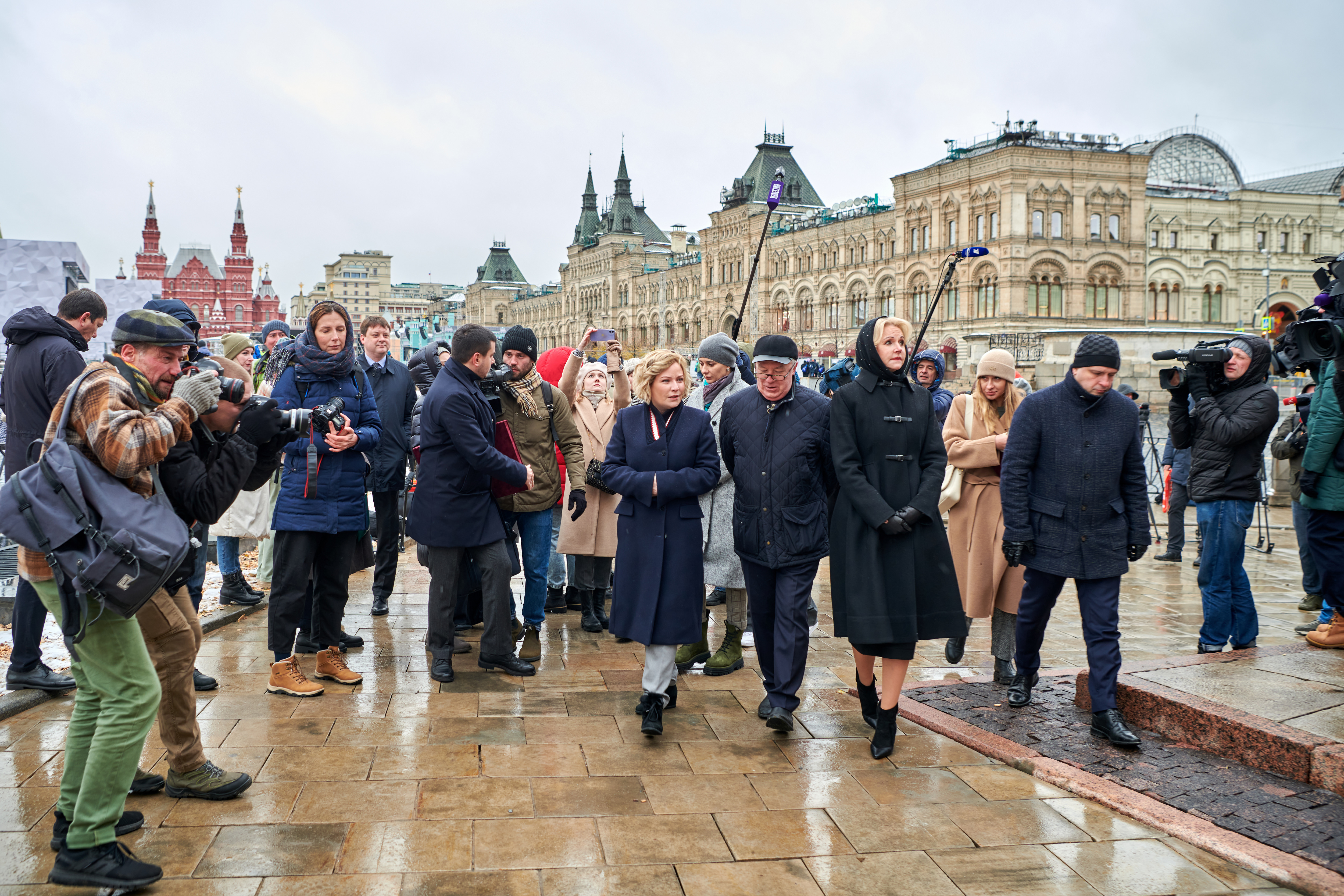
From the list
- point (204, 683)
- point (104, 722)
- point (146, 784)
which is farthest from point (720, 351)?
point (104, 722)

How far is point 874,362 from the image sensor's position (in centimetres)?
448

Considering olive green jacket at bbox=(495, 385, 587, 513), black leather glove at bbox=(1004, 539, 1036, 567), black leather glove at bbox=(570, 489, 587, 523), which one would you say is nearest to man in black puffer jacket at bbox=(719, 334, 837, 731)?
black leather glove at bbox=(1004, 539, 1036, 567)

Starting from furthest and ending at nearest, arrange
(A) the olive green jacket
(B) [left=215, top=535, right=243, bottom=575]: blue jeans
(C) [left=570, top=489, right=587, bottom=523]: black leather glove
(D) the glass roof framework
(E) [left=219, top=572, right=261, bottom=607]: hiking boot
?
(D) the glass roof framework, (B) [left=215, top=535, right=243, bottom=575]: blue jeans, (E) [left=219, top=572, right=261, bottom=607]: hiking boot, (A) the olive green jacket, (C) [left=570, top=489, right=587, bottom=523]: black leather glove

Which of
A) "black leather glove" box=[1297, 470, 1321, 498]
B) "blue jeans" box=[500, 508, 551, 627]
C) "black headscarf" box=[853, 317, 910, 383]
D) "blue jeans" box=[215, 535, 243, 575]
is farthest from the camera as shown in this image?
"blue jeans" box=[215, 535, 243, 575]

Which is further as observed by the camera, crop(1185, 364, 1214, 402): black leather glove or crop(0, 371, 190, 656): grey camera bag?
crop(1185, 364, 1214, 402): black leather glove

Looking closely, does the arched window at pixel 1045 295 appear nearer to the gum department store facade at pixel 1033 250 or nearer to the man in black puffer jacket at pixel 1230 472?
the gum department store facade at pixel 1033 250

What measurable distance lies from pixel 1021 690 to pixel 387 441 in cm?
444

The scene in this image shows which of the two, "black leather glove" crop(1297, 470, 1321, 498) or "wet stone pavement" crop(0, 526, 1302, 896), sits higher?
"black leather glove" crop(1297, 470, 1321, 498)

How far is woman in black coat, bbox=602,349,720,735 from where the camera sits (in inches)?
180

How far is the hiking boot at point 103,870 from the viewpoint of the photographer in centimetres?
290

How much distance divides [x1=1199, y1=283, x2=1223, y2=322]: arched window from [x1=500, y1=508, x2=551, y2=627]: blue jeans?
5766 centimetres

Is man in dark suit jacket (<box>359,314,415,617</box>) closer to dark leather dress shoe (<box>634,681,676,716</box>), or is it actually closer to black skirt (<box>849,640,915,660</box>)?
dark leather dress shoe (<box>634,681,676,716</box>)

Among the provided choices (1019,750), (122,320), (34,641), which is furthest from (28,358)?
(1019,750)

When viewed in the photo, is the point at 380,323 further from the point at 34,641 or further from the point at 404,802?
the point at 404,802
